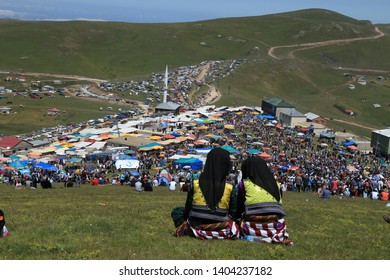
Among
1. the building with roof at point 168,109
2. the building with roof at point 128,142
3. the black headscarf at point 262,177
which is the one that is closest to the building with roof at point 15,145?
the building with roof at point 128,142

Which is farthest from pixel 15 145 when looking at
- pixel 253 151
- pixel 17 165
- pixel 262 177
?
pixel 262 177

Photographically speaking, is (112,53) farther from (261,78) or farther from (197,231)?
(197,231)

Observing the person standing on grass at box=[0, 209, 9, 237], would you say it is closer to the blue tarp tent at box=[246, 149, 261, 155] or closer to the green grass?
the green grass

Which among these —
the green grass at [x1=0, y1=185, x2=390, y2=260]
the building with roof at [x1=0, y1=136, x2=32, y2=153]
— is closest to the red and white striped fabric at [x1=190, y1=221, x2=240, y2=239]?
the green grass at [x1=0, y1=185, x2=390, y2=260]

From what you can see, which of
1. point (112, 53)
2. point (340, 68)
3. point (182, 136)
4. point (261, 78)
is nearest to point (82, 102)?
point (182, 136)

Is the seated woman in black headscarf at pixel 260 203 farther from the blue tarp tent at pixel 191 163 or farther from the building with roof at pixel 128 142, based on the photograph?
the building with roof at pixel 128 142

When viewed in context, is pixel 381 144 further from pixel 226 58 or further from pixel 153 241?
pixel 226 58
